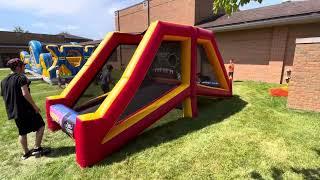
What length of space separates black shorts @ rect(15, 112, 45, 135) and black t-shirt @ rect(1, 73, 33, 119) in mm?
92

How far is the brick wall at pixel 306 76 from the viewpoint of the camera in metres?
6.20

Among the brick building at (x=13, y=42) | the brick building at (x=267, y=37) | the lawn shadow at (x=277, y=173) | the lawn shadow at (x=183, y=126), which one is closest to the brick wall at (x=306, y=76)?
the lawn shadow at (x=183, y=126)

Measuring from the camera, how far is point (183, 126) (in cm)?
560

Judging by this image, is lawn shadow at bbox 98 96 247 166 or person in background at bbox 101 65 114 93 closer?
lawn shadow at bbox 98 96 247 166

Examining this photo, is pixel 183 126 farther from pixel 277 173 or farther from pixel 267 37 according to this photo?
pixel 267 37

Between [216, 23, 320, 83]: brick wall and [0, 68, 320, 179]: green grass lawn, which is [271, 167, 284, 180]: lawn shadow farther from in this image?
[216, 23, 320, 83]: brick wall

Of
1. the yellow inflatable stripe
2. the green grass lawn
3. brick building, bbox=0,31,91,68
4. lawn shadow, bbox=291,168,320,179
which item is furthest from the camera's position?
brick building, bbox=0,31,91,68

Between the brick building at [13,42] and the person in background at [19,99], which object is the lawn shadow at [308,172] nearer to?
the person in background at [19,99]

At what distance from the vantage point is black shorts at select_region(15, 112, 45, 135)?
417 centimetres

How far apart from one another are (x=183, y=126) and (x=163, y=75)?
2249 millimetres

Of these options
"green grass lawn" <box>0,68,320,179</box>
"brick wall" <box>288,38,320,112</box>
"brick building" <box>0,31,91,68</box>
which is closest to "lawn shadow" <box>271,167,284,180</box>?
"green grass lawn" <box>0,68,320,179</box>

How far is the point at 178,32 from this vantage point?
5.56 meters

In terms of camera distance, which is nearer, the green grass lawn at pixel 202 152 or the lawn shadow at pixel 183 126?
the green grass lawn at pixel 202 152

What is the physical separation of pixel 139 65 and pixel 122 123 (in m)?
1.22
